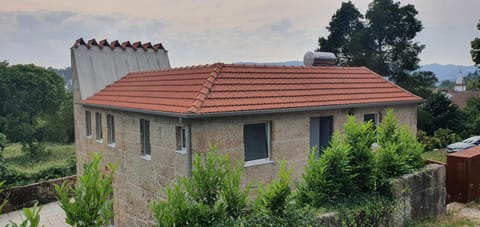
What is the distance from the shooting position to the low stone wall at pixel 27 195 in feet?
67.6

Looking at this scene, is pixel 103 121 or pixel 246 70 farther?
pixel 103 121

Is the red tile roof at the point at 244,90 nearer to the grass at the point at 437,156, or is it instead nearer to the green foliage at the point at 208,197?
the green foliage at the point at 208,197

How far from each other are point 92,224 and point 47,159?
36192 mm

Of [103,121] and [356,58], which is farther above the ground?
[356,58]

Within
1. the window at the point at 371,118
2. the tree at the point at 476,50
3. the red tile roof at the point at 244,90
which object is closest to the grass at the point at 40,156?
the red tile roof at the point at 244,90

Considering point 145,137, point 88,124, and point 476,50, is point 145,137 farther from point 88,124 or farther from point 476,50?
point 476,50

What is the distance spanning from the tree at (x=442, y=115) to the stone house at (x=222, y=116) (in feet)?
70.5

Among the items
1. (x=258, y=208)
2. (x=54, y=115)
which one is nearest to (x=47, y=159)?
(x=54, y=115)

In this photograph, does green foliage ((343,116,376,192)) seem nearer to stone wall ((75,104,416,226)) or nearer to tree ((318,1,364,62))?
stone wall ((75,104,416,226))

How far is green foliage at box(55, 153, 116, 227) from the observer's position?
4891mm

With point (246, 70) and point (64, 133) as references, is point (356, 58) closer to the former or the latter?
point (246, 70)

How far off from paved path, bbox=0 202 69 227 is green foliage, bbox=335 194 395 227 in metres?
15.4

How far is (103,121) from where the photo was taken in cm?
1504

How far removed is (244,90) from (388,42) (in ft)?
105
